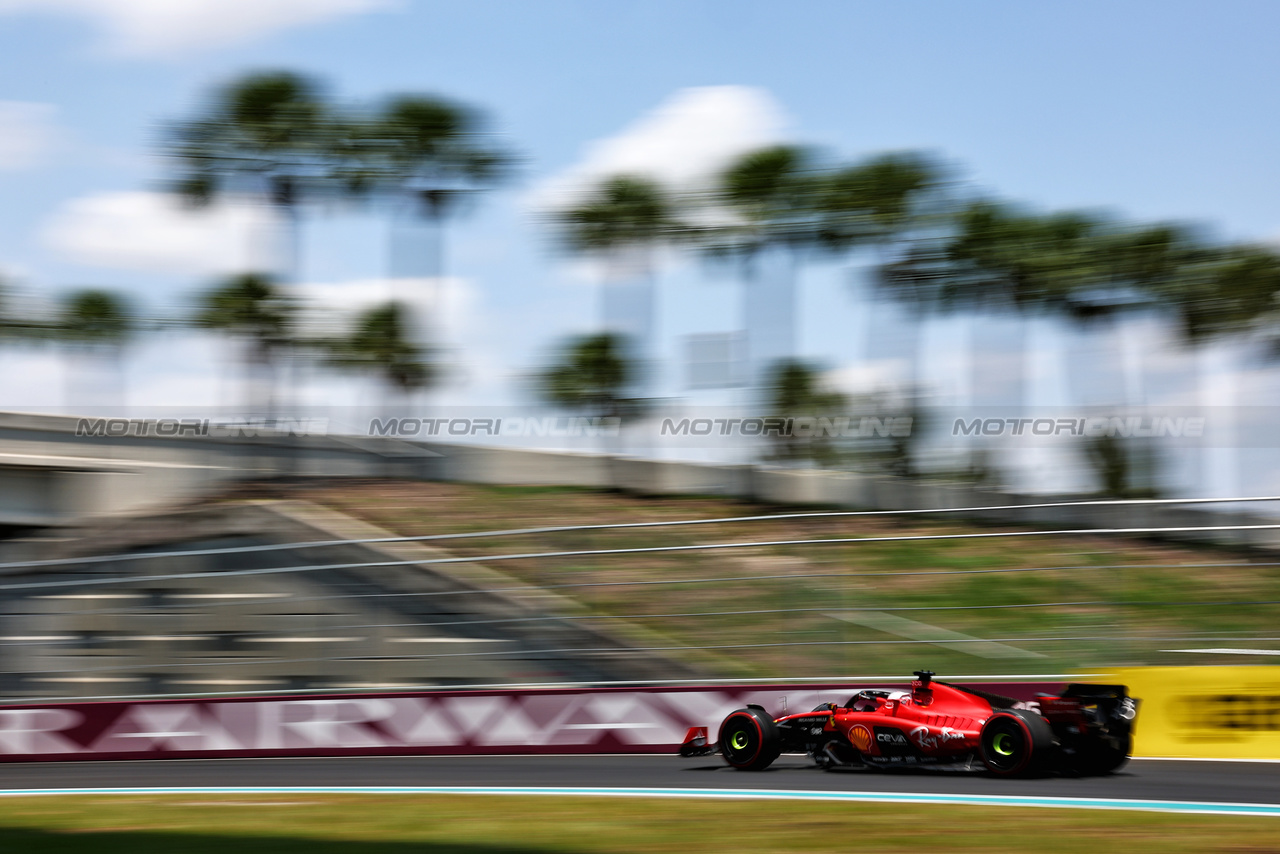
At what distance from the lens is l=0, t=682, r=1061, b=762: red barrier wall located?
11312 mm

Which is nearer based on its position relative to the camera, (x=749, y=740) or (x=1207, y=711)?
(x=749, y=740)

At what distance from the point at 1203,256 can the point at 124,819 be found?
23101 mm

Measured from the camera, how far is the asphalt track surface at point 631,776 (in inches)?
316

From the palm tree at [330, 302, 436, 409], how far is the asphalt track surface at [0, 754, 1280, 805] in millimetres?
14934

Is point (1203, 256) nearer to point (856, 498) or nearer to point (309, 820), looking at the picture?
point (856, 498)

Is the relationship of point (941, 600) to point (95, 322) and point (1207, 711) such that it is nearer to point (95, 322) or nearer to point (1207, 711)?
point (1207, 711)

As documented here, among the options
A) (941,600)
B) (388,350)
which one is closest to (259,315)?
(388,350)

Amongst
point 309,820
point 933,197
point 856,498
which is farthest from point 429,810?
point 933,197

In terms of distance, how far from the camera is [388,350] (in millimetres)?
26625

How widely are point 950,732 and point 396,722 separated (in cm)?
554

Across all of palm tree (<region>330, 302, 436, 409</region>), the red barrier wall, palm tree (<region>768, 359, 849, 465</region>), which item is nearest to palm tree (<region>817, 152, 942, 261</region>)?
palm tree (<region>768, 359, 849, 465</region>)

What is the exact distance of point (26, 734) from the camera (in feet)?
39.5

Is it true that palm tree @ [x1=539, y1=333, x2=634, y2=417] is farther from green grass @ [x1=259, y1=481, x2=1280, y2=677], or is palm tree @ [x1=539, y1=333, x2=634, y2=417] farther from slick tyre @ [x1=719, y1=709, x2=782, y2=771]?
slick tyre @ [x1=719, y1=709, x2=782, y2=771]

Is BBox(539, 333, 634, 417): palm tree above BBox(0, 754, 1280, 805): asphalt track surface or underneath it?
above
